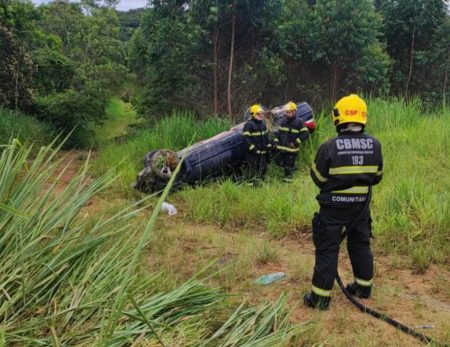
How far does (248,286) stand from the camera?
394 centimetres

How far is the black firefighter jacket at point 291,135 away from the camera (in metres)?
8.04

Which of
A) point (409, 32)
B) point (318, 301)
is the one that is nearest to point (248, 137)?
point (318, 301)

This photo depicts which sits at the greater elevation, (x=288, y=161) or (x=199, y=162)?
(x=199, y=162)

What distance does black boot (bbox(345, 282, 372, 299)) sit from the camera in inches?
151

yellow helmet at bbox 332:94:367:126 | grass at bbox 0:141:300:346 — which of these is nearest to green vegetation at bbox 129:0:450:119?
yellow helmet at bbox 332:94:367:126

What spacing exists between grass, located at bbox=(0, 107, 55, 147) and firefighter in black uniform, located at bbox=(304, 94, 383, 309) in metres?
9.59

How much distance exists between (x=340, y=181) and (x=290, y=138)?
4.52 metres

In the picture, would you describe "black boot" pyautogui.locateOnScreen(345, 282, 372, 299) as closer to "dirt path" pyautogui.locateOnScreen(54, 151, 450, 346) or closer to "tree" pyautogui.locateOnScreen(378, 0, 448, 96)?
"dirt path" pyautogui.locateOnScreen(54, 151, 450, 346)

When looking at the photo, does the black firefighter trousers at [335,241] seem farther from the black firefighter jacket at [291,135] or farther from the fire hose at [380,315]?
the black firefighter jacket at [291,135]

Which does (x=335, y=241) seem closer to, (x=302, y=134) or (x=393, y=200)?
(x=393, y=200)

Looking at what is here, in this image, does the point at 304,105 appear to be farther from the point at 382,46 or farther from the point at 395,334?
the point at 382,46

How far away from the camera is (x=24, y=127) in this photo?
12781 mm

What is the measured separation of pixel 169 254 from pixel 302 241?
63.2 inches

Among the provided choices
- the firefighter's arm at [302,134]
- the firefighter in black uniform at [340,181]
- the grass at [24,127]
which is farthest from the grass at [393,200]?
the grass at [24,127]
